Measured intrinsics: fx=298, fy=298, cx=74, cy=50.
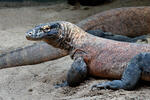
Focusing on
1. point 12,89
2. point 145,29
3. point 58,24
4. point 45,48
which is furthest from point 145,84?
point 145,29

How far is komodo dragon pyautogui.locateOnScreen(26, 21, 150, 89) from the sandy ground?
0.45 ft

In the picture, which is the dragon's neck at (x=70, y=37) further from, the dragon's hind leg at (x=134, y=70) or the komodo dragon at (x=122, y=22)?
the komodo dragon at (x=122, y=22)

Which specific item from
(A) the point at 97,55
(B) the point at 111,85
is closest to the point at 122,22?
(A) the point at 97,55

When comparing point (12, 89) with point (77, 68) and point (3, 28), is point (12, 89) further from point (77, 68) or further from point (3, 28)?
point (3, 28)

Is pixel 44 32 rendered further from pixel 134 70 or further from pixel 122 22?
pixel 122 22

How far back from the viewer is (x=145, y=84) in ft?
12.2

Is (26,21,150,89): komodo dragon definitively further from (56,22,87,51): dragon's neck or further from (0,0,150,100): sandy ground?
(0,0,150,100): sandy ground

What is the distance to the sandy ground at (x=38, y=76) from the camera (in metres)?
3.61

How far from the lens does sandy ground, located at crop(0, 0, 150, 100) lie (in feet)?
11.9

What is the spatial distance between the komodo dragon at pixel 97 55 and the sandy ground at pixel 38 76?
136mm

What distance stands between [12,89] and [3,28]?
Result: 391 centimetres

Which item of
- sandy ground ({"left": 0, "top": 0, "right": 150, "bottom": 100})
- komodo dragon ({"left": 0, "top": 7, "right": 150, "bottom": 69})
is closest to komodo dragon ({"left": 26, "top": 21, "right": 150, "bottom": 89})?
sandy ground ({"left": 0, "top": 0, "right": 150, "bottom": 100})

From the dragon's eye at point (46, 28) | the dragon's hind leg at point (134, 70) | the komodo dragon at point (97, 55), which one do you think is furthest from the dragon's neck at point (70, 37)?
the dragon's hind leg at point (134, 70)

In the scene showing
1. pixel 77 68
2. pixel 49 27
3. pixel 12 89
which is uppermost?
pixel 49 27
